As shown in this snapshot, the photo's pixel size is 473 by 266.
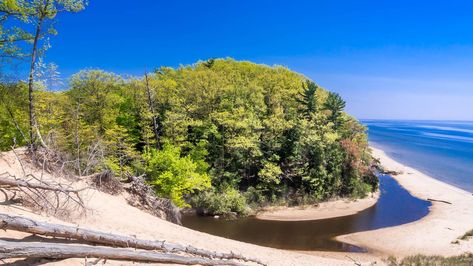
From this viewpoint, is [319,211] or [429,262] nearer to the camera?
[429,262]

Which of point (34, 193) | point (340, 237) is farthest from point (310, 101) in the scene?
point (34, 193)

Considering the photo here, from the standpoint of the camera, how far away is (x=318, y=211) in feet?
118

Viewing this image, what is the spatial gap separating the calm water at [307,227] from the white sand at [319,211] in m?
0.93

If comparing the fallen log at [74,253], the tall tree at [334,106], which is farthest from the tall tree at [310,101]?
the fallen log at [74,253]

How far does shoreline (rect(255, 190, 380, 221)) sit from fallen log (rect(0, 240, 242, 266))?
24296mm

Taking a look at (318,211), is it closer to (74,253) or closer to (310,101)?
(310,101)

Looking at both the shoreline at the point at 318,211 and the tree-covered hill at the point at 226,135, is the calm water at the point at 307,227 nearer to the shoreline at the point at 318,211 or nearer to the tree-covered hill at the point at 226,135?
the shoreline at the point at 318,211

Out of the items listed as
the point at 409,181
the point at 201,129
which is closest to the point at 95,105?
the point at 201,129

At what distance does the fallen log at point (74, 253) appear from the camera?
6.28 metres

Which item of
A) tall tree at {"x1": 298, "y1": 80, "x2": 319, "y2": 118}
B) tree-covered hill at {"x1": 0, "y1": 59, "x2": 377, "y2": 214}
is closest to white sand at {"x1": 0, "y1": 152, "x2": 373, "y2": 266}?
tree-covered hill at {"x1": 0, "y1": 59, "x2": 377, "y2": 214}

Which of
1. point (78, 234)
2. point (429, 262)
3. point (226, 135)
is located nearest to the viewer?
point (78, 234)

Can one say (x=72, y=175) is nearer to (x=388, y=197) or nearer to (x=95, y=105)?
(x=95, y=105)

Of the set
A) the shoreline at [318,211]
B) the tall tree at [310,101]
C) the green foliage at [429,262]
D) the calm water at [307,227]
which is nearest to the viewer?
the green foliage at [429,262]

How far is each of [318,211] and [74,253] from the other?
3176 cm
